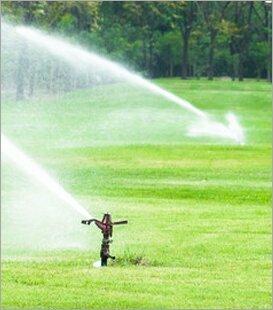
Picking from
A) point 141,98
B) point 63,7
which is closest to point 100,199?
point 141,98

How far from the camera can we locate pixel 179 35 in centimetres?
5725

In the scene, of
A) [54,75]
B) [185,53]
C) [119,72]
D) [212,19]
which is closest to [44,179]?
[119,72]

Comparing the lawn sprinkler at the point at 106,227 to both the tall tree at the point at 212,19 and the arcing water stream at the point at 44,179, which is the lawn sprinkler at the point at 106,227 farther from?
the tall tree at the point at 212,19

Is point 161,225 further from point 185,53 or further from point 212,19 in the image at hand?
point 212,19

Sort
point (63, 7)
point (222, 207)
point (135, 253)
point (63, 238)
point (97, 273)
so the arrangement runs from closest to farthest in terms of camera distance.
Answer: point (97, 273), point (135, 253), point (63, 238), point (222, 207), point (63, 7)

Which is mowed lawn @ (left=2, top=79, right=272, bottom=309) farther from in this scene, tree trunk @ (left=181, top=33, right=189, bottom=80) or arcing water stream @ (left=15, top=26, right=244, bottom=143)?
tree trunk @ (left=181, top=33, right=189, bottom=80)

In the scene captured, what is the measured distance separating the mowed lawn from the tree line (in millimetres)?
19813

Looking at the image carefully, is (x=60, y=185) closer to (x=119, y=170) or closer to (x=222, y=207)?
(x=119, y=170)

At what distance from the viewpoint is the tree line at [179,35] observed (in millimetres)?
53344

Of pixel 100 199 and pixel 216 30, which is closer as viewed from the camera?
pixel 100 199

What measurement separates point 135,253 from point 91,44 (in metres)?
41.8

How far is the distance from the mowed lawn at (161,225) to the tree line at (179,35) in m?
19.8

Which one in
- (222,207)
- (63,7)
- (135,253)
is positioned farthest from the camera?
(63,7)

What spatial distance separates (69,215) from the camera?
1421 cm
